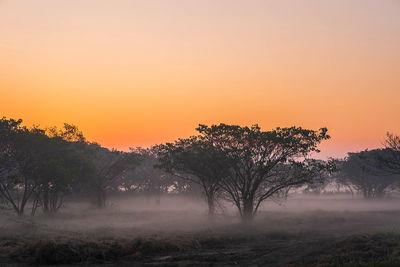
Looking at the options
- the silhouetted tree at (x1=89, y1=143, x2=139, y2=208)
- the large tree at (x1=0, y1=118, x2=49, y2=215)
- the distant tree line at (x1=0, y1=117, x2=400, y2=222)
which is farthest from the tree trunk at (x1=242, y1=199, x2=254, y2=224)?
the silhouetted tree at (x1=89, y1=143, x2=139, y2=208)

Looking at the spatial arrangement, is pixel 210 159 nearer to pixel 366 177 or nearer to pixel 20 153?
pixel 20 153

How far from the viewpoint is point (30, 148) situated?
52438 millimetres

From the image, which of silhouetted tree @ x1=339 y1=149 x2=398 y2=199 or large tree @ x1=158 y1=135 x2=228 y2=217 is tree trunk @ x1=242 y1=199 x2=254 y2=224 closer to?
large tree @ x1=158 y1=135 x2=228 y2=217

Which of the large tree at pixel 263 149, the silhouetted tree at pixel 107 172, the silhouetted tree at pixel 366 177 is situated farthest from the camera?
the silhouetted tree at pixel 366 177

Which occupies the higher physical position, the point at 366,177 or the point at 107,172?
the point at 107,172

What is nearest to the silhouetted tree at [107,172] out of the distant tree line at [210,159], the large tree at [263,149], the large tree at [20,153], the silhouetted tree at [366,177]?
the distant tree line at [210,159]

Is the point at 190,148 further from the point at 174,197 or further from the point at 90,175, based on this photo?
the point at 174,197

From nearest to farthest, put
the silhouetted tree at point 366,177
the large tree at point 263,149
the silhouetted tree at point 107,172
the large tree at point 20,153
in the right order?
the large tree at point 263,149 → the large tree at point 20,153 → the silhouetted tree at point 107,172 → the silhouetted tree at point 366,177

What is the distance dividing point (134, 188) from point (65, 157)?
5240cm

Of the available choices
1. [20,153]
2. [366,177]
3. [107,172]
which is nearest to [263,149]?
[20,153]

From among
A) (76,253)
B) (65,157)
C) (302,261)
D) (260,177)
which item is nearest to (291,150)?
(260,177)

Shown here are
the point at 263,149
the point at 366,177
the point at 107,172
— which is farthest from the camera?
the point at 366,177

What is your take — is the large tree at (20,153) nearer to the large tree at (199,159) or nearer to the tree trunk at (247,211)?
the large tree at (199,159)

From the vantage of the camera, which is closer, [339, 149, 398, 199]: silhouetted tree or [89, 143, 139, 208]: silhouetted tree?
[89, 143, 139, 208]: silhouetted tree
